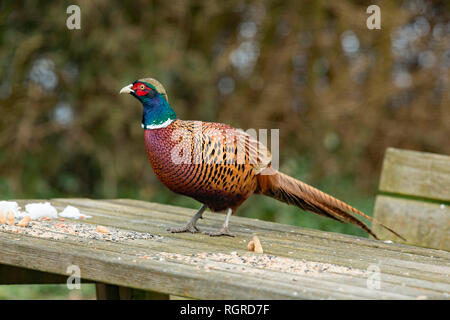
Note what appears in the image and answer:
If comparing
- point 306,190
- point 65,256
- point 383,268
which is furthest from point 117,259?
point 306,190

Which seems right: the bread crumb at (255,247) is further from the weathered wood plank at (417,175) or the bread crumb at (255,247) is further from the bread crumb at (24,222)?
the weathered wood plank at (417,175)

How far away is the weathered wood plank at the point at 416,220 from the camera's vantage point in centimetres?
305

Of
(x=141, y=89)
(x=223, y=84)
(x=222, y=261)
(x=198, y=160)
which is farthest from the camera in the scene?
(x=223, y=84)

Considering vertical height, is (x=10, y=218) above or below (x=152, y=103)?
below

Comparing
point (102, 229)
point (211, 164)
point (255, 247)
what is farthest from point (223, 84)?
point (255, 247)

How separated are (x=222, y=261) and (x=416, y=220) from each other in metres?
1.44

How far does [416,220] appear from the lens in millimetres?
3125

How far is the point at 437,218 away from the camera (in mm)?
3064

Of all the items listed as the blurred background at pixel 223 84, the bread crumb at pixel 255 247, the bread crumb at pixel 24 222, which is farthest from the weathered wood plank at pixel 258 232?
the blurred background at pixel 223 84

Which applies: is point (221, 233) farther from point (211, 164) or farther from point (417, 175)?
point (417, 175)

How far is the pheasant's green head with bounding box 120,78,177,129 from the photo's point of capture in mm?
2707

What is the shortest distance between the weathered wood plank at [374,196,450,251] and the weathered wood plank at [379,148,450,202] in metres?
0.05
